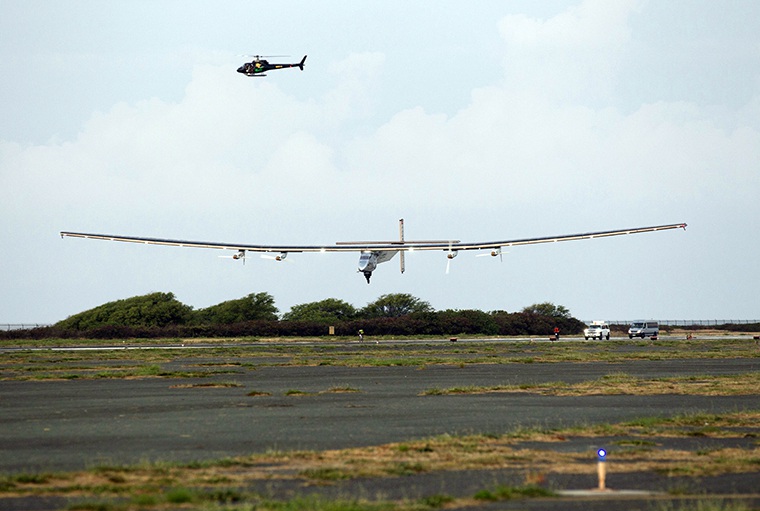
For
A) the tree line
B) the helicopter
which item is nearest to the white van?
the tree line

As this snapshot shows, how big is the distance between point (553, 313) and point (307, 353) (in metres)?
73.2

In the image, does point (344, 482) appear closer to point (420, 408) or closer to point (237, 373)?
point (420, 408)

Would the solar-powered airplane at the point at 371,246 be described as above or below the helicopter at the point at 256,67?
below

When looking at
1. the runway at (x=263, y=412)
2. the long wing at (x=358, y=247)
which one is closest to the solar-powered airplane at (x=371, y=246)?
the long wing at (x=358, y=247)

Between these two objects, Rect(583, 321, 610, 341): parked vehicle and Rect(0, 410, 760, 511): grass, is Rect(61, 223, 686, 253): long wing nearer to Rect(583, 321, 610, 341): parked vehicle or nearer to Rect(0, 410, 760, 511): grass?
Rect(583, 321, 610, 341): parked vehicle

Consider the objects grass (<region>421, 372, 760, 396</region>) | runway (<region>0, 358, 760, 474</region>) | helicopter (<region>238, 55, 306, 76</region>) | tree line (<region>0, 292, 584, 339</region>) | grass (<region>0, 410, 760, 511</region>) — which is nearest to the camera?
grass (<region>0, 410, 760, 511</region>)

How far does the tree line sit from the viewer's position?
102188mm

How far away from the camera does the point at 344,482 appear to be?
16.0m

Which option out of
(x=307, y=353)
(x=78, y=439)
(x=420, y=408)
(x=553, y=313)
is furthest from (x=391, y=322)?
(x=78, y=439)

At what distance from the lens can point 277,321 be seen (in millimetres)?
108625

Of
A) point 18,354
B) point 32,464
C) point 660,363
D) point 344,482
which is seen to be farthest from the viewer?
point 18,354

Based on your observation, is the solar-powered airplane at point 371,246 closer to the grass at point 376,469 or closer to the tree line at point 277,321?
the tree line at point 277,321

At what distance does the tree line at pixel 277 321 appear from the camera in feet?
335

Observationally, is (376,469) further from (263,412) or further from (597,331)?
(597,331)
